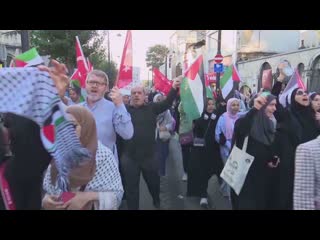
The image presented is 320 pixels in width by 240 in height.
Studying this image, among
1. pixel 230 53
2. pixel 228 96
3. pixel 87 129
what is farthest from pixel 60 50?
pixel 230 53

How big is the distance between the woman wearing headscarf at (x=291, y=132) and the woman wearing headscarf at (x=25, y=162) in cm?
260

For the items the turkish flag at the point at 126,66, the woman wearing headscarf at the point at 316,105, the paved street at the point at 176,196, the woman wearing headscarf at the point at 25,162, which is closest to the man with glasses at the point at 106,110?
the turkish flag at the point at 126,66

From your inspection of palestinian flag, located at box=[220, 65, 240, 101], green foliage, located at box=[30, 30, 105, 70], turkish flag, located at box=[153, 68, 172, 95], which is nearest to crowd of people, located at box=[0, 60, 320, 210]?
turkish flag, located at box=[153, 68, 172, 95]

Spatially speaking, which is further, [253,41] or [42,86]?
[253,41]

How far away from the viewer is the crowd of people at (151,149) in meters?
2.83

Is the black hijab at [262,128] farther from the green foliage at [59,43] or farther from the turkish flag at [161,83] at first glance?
the green foliage at [59,43]

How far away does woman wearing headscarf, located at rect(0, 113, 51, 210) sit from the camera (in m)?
2.92

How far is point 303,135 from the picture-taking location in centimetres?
503

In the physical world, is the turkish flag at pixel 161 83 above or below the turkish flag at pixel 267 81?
above

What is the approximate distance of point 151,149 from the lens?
5820 mm

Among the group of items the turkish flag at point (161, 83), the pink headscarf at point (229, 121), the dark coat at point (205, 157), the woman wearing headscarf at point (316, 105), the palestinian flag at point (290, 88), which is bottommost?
the dark coat at point (205, 157)

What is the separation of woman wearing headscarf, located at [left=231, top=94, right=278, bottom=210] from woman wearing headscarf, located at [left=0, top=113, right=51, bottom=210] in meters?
2.35

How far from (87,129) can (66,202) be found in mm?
459
